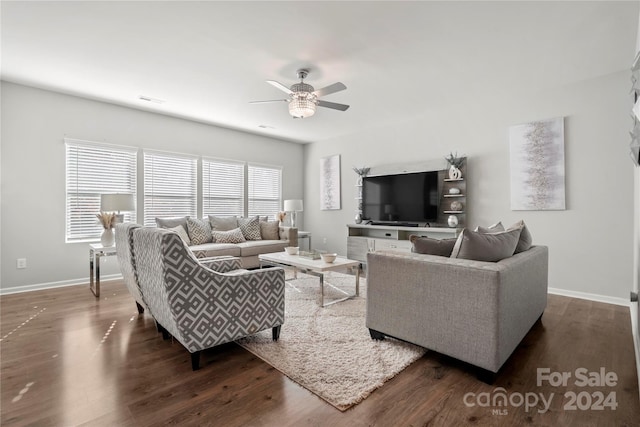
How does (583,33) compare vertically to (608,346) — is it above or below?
above

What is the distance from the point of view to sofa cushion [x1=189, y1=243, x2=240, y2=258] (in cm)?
421

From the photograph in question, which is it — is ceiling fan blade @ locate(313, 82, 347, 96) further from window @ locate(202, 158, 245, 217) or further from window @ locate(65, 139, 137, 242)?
window @ locate(65, 139, 137, 242)

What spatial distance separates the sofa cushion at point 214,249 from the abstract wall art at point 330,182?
2.44 meters

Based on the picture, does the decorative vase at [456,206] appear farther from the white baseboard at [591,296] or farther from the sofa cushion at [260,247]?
the sofa cushion at [260,247]

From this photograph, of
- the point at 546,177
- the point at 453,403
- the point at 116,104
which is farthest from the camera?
the point at 116,104

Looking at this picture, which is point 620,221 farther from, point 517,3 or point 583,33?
point 517,3

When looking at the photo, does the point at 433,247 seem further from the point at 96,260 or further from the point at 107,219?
the point at 107,219

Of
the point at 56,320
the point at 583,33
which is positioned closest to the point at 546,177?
the point at 583,33

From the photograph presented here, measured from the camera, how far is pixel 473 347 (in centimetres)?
180

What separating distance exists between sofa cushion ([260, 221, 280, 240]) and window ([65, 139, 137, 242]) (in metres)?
2.02

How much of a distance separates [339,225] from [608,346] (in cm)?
446

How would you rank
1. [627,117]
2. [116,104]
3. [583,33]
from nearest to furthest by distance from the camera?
[583,33] → [627,117] → [116,104]

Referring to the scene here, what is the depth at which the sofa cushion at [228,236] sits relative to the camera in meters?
4.80

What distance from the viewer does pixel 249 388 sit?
1.75 m
